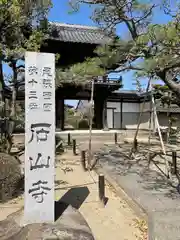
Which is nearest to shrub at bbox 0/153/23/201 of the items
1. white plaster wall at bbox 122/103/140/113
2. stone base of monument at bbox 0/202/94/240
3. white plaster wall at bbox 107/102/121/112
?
stone base of monument at bbox 0/202/94/240

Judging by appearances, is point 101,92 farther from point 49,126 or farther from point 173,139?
point 49,126

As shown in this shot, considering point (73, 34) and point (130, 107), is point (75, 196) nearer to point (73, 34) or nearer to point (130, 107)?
point (73, 34)

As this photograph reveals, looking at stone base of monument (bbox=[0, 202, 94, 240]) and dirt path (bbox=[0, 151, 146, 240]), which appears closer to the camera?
stone base of monument (bbox=[0, 202, 94, 240])

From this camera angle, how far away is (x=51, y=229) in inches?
119

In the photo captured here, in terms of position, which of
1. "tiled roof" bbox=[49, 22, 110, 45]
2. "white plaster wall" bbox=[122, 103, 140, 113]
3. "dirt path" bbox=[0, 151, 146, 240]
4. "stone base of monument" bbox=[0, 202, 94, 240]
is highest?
"tiled roof" bbox=[49, 22, 110, 45]

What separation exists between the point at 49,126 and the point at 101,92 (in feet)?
46.8

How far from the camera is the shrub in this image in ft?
15.3

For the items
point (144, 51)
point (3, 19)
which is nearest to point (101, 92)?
point (3, 19)

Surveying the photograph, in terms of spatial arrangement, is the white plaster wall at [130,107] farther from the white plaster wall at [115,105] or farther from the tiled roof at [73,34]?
the tiled roof at [73,34]

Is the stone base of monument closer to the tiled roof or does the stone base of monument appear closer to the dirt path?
the dirt path

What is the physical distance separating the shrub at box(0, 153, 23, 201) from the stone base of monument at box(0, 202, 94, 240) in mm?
1279

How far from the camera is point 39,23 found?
29.9ft

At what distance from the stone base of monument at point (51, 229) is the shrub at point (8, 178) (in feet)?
4.19

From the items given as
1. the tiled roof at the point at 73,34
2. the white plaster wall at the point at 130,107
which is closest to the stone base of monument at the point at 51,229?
the tiled roof at the point at 73,34
